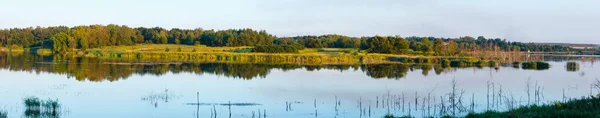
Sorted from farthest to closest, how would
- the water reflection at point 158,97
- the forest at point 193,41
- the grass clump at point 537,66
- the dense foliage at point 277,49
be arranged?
1. the forest at point 193,41
2. the dense foliage at point 277,49
3. the grass clump at point 537,66
4. the water reflection at point 158,97

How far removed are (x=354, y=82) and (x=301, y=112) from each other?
1327 centimetres

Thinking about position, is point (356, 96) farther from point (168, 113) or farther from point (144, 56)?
point (144, 56)

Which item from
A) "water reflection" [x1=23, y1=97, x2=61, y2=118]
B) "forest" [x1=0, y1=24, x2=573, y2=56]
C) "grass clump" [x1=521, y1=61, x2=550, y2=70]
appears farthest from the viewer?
"forest" [x1=0, y1=24, x2=573, y2=56]

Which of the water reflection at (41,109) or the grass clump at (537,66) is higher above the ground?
the grass clump at (537,66)

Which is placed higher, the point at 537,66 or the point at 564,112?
the point at 537,66

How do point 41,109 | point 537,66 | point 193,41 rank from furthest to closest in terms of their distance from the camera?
point 193,41, point 537,66, point 41,109

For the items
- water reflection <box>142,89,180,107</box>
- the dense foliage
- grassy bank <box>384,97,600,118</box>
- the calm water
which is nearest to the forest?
the dense foliage

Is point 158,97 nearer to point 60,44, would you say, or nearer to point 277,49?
point 277,49

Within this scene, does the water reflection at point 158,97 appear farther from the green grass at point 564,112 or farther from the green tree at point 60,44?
the green tree at point 60,44

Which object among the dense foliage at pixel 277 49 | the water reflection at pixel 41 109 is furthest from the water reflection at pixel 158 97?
the dense foliage at pixel 277 49

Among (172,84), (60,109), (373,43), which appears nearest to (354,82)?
(172,84)

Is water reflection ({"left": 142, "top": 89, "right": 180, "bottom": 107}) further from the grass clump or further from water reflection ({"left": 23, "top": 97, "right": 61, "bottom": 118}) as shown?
the grass clump

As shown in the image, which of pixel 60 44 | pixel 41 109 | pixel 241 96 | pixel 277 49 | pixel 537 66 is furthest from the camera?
pixel 60 44

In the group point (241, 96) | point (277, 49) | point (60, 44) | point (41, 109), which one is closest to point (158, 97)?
point (241, 96)
